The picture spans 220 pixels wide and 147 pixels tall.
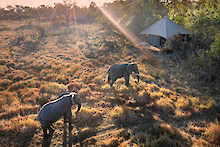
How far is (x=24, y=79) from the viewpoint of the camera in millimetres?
10672

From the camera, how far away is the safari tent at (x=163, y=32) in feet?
64.6

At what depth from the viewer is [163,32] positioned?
20312 millimetres

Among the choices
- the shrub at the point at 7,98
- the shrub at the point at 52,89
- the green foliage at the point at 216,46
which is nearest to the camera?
the shrub at the point at 7,98

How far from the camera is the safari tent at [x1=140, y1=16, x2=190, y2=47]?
19.7 m

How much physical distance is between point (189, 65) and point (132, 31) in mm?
14416

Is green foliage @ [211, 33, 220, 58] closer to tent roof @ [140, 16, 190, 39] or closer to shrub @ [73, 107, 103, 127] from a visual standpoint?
tent roof @ [140, 16, 190, 39]

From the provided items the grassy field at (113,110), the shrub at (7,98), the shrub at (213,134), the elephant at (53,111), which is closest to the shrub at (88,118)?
the grassy field at (113,110)

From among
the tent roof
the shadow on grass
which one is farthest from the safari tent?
the shadow on grass

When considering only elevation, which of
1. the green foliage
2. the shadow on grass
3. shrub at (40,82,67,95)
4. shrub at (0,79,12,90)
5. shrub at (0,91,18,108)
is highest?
the green foliage

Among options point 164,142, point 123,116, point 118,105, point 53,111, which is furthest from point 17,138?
point 164,142

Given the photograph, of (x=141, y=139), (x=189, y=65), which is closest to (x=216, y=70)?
(x=189, y=65)

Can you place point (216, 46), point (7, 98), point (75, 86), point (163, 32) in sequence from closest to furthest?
point (7, 98) < point (75, 86) < point (216, 46) < point (163, 32)

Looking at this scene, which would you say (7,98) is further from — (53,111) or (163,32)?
(163,32)

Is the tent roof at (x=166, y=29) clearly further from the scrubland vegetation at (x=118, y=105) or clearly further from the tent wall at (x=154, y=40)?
the scrubland vegetation at (x=118, y=105)
